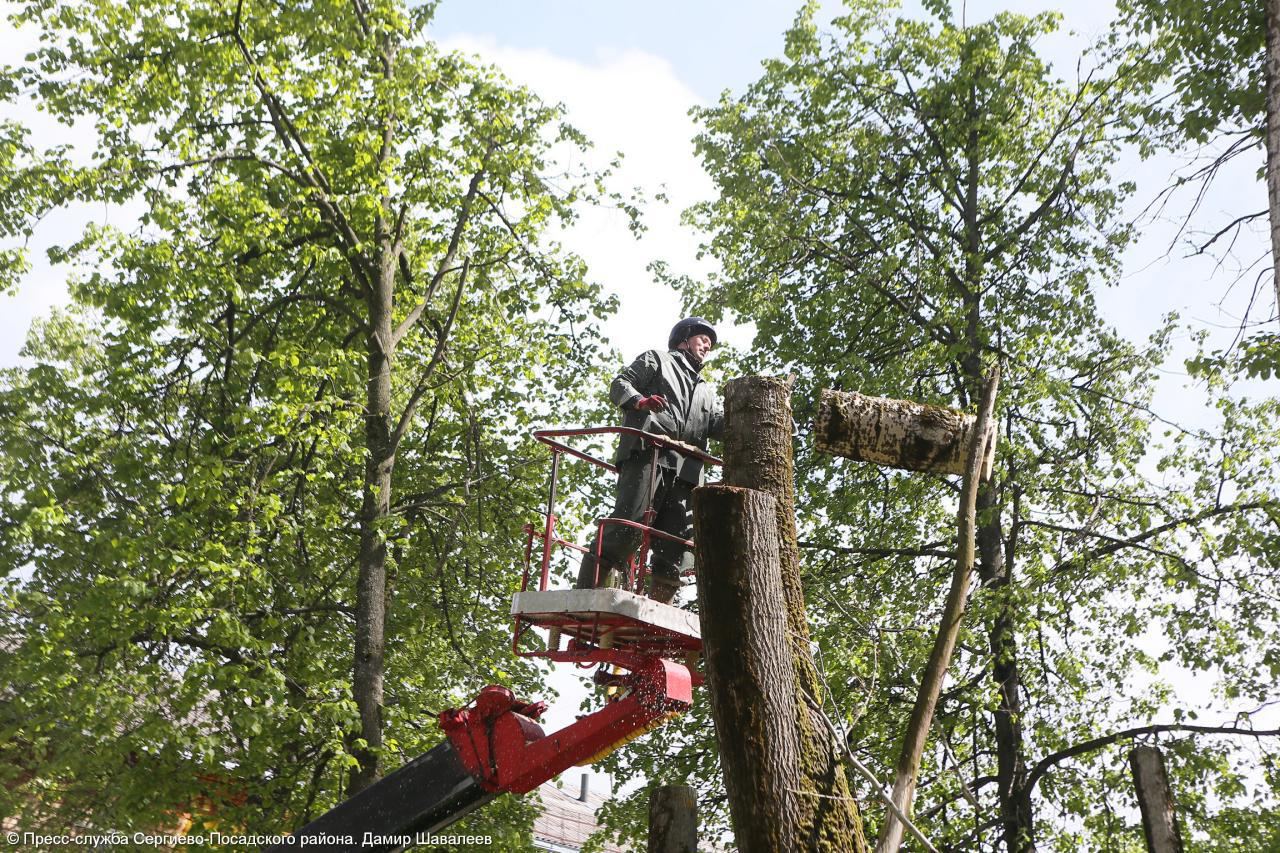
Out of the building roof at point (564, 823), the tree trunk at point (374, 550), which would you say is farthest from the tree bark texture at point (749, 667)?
the building roof at point (564, 823)

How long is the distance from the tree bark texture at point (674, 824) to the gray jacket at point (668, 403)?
76.1 inches

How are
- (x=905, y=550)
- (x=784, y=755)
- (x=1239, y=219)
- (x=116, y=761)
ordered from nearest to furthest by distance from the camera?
(x=784, y=755) < (x=1239, y=219) < (x=116, y=761) < (x=905, y=550)

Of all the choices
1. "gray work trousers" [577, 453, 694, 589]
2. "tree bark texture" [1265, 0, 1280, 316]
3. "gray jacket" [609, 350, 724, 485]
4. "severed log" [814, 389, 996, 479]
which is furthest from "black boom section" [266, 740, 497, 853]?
"tree bark texture" [1265, 0, 1280, 316]

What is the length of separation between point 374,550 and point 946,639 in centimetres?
889

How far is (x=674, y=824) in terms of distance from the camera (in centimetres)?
684

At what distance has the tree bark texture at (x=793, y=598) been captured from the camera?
4461 millimetres

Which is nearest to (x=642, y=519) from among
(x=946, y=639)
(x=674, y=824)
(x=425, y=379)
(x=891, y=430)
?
(x=674, y=824)

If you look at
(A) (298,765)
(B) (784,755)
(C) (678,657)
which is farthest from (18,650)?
(B) (784,755)

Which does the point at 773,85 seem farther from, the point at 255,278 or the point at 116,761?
the point at 116,761

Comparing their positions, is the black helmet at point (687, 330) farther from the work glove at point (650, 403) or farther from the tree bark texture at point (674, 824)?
the tree bark texture at point (674, 824)

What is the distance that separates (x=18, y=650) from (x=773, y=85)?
1130 centimetres

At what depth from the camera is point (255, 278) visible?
14.2 m

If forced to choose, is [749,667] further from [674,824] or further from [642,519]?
[642,519]

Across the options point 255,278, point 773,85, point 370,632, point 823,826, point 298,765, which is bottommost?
point 823,826
